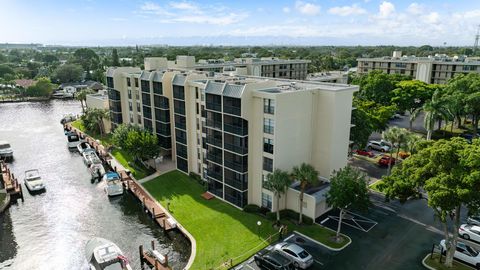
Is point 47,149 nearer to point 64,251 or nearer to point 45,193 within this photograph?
point 45,193

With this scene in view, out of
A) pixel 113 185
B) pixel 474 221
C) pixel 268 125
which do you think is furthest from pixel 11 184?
pixel 474 221

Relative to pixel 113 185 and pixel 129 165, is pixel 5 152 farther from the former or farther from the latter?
pixel 113 185

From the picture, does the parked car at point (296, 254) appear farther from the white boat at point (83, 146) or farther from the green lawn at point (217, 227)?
the white boat at point (83, 146)

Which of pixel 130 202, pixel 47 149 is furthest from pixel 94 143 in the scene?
pixel 130 202

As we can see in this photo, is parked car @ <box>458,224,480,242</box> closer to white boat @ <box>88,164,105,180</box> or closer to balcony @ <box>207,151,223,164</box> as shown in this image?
balcony @ <box>207,151,223,164</box>

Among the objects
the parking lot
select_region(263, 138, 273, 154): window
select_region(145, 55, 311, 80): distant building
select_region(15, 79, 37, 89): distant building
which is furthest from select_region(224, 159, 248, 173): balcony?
select_region(15, 79, 37, 89): distant building

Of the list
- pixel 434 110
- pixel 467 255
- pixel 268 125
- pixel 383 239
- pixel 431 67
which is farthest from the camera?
pixel 431 67
